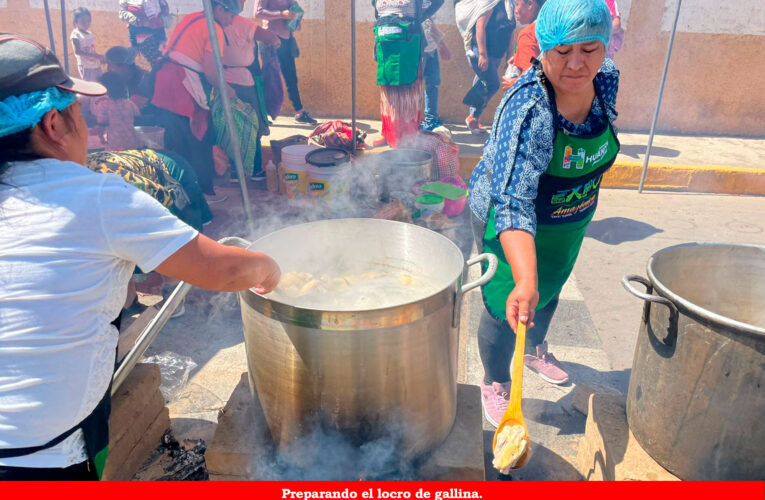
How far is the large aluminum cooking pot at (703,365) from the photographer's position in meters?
1.59

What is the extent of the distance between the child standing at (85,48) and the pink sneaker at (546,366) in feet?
24.1

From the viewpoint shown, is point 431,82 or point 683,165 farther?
point 431,82

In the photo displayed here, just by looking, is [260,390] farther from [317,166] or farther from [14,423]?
[317,166]

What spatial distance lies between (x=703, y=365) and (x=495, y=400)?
1272 millimetres

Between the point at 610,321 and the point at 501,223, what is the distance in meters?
2.40

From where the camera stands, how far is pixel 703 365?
165 centimetres

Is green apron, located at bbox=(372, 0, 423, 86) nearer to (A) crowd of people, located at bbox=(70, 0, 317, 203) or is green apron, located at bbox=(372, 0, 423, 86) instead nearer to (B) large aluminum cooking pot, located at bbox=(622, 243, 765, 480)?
(A) crowd of people, located at bbox=(70, 0, 317, 203)

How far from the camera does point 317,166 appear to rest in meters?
4.93

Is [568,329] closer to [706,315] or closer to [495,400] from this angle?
[495,400]

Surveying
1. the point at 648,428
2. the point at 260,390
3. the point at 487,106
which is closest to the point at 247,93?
the point at 487,106

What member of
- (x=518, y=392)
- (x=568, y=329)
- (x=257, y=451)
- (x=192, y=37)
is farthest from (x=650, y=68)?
(x=257, y=451)

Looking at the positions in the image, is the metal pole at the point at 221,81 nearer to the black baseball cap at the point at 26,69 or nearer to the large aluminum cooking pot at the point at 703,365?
the black baseball cap at the point at 26,69

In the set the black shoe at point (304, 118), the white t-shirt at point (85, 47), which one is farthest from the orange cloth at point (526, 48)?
the white t-shirt at point (85, 47)

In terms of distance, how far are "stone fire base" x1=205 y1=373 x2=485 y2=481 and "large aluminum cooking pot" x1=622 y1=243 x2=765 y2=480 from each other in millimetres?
647
